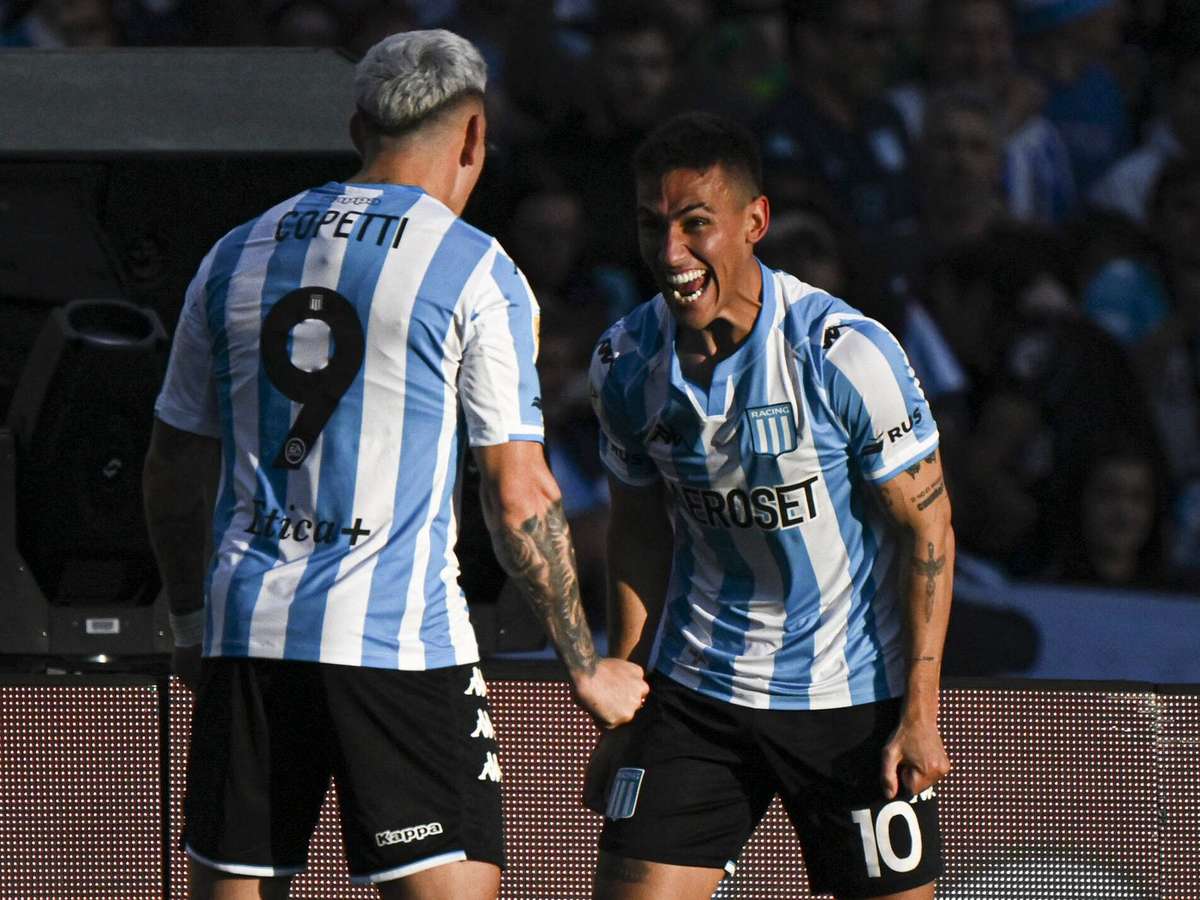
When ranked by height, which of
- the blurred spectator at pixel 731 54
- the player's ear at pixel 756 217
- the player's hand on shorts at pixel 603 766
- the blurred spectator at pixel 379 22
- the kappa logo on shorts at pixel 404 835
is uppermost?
the blurred spectator at pixel 379 22

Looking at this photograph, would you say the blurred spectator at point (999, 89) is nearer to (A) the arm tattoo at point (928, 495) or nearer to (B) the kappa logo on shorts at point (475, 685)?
(A) the arm tattoo at point (928, 495)

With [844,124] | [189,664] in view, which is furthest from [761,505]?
[844,124]

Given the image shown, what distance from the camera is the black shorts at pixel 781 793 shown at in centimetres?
307

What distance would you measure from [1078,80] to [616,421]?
194 inches

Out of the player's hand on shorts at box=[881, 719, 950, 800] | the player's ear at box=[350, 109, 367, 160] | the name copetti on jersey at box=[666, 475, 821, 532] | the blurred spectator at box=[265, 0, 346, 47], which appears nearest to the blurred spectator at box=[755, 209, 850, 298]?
the blurred spectator at box=[265, 0, 346, 47]

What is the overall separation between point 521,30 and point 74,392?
376 cm

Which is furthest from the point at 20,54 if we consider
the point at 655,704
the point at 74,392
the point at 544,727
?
the point at 655,704

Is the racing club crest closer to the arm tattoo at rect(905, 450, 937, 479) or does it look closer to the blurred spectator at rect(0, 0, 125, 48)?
the arm tattoo at rect(905, 450, 937, 479)

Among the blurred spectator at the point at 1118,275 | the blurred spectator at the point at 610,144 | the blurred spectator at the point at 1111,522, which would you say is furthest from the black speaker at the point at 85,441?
the blurred spectator at the point at 1118,275

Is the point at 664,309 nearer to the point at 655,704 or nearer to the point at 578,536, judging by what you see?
the point at 655,704

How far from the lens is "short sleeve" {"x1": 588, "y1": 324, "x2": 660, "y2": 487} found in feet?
10.5

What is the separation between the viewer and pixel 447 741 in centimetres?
281

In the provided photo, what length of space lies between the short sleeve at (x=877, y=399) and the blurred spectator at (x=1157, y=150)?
4.61m

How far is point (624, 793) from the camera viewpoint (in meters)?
3.17
